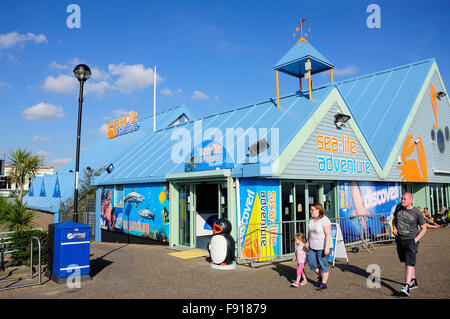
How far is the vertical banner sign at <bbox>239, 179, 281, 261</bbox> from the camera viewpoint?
9977 mm

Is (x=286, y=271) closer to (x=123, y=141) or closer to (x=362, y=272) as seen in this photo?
(x=362, y=272)

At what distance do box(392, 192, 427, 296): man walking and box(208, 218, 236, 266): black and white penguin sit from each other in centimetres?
419

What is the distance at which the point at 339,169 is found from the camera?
12953 mm

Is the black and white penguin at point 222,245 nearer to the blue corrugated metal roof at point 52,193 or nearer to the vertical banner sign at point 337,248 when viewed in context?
the vertical banner sign at point 337,248

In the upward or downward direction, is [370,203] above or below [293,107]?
below

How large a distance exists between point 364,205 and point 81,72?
12.4 meters

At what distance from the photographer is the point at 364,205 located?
1476 centimetres

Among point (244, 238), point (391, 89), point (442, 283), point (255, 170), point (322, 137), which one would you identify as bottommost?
point (442, 283)

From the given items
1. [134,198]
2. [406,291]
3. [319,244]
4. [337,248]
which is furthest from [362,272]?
[134,198]

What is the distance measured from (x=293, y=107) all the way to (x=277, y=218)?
15.6 feet

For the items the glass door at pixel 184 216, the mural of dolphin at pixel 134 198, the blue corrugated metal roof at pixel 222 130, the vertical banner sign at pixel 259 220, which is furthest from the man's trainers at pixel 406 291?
the mural of dolphin at pixel 134 198
